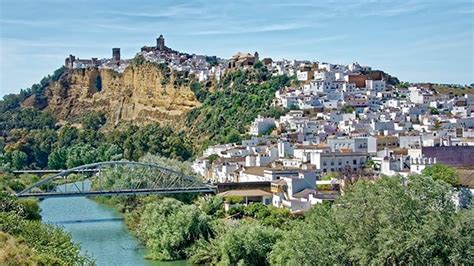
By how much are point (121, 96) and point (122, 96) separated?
282 mm

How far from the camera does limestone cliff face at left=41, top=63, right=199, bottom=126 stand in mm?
67875

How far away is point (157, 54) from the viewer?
80.1 m

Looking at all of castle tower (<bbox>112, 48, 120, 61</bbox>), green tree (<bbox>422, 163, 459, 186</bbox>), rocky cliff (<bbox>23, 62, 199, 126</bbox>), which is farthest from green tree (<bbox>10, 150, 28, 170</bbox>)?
castle tower (<bbox>112, 48, 120, 61</bbox>)

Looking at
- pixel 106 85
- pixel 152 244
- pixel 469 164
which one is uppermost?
pixel 106 85

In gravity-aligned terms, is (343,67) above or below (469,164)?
above

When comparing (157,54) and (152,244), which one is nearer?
(152,244)

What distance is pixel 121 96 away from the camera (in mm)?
77750

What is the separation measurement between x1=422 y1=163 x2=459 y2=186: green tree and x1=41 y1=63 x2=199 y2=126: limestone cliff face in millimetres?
37963

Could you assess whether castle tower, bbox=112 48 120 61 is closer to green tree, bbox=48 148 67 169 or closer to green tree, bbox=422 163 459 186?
green tree, bbox=48 148 67 169

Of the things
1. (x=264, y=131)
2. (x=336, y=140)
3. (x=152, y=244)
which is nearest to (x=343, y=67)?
(x=264, y=131)

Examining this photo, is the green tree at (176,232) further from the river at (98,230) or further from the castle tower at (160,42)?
the castle tower at (160,42)

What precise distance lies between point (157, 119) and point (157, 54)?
505 inches

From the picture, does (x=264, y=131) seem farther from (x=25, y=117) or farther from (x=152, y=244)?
(x=25, y=117)

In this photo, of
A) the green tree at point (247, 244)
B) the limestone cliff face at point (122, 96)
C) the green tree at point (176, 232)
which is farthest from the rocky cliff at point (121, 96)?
the green tree at point (247, 244)
